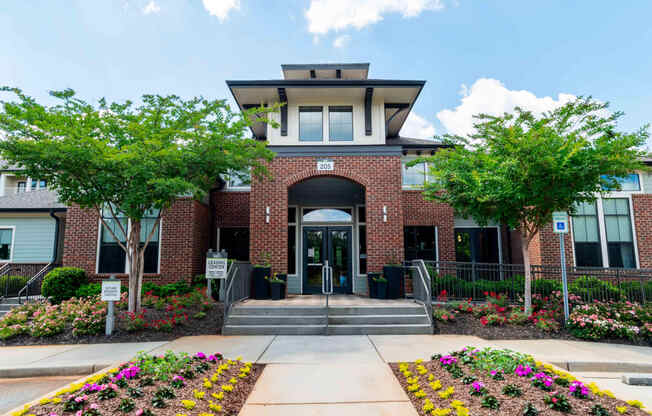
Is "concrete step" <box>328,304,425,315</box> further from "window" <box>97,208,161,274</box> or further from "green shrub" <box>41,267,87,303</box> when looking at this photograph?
"green shrub" <box>41,267,87,303</box>

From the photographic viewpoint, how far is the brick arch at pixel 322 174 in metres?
10.4

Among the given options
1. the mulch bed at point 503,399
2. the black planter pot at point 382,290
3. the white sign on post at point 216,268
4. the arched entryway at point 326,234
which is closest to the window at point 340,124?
the arched entryway at point 326,234

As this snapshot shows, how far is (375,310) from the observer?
26.1 ft

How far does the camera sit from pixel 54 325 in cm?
727

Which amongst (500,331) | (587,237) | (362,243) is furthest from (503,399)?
(587,237)

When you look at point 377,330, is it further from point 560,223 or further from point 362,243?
point 362,243

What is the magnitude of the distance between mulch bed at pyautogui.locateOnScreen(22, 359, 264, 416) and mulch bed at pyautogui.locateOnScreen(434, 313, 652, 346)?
16.0ft

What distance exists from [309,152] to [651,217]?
12.2 m

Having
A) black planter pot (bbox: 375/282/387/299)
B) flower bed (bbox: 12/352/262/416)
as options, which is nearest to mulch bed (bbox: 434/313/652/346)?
black planter pot (bbox: 375/282/387/299)

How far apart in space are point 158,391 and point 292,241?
8.67m

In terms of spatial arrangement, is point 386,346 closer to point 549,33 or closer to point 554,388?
point 554,388

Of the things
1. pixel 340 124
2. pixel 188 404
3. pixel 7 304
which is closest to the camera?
pixel 188 404

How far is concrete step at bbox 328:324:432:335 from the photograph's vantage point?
7316 mm

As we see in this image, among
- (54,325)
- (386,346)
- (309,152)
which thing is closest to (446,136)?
(309,152)
